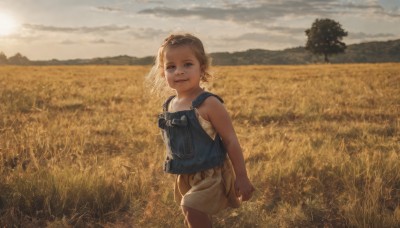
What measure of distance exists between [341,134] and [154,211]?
442 cm

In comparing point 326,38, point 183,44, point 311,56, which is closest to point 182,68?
point 183,44

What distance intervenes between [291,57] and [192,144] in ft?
472

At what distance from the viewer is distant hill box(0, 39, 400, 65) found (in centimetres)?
12769

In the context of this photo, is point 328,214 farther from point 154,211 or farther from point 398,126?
point 398,126

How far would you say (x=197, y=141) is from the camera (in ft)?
8.09

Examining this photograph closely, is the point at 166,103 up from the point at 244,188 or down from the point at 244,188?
up

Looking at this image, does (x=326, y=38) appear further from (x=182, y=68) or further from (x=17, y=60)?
(x=17, y=60)

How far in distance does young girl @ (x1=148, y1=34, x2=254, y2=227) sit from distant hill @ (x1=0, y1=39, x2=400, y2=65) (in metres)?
121

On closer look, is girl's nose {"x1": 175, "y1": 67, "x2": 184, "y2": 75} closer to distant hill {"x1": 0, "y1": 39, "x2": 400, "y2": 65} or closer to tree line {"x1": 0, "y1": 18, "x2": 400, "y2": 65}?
tree line {"x1": 0, "y1": 18, "x2": 400, "y2": 65}

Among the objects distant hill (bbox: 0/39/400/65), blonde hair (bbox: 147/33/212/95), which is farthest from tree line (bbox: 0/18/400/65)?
blonde hair (bbox: 147/33/212/95)

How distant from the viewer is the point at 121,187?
3795 millimetres

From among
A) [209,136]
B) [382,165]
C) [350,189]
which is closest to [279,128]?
[382,165]

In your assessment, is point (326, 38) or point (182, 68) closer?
point (182, 68)

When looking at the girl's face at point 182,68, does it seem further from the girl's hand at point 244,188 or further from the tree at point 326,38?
the tree at point 326,38
